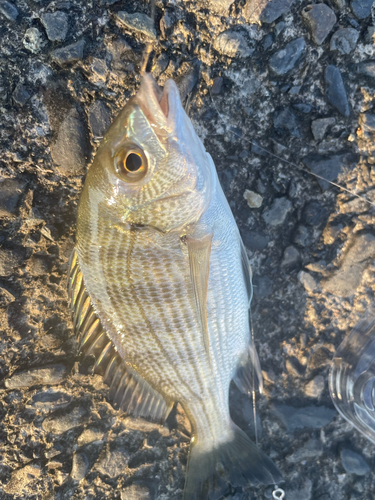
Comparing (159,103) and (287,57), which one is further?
(287,57)

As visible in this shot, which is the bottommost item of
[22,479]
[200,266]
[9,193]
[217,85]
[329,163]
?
[22,479]

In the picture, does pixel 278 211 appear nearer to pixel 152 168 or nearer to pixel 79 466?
pixel 152 168

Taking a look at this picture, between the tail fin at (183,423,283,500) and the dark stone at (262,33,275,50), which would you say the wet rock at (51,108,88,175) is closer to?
the dark stone at (262,33,275,50)

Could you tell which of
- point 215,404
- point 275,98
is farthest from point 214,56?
point 215,404

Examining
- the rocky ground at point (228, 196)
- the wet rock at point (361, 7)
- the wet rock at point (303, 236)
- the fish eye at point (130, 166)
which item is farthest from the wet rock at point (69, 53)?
the wet rock at point (303, 236)

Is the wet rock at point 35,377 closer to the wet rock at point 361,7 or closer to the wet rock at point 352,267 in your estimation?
the wet rock at point 352,267

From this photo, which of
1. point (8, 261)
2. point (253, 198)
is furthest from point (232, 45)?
point (8, 261)
